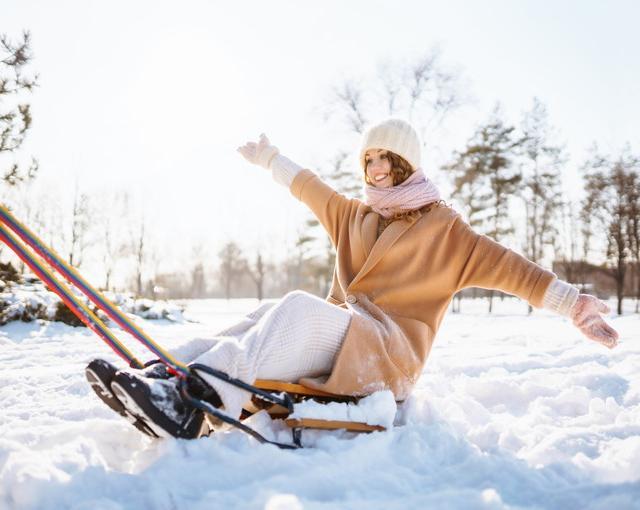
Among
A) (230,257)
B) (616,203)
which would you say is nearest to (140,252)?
(230,257)

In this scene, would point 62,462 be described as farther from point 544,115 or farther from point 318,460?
point 544,115

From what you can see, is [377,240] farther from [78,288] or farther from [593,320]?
[78,288]

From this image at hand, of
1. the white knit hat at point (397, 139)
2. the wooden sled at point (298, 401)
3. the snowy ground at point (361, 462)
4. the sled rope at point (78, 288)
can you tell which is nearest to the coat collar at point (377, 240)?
the white knit hat at point (397, 139)

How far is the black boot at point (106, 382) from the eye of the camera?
1.54 m

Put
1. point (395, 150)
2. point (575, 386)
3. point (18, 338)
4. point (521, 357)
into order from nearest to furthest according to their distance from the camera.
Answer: point (395, 150)
point (575, 386)
point (521, 357)
point (18, 338)

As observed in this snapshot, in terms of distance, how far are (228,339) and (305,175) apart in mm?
1457

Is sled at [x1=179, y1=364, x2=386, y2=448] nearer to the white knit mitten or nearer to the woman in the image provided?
the woman

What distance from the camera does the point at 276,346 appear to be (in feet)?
5.89

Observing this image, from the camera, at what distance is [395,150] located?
8.13ft

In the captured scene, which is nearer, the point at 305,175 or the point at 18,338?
the point at 305,175

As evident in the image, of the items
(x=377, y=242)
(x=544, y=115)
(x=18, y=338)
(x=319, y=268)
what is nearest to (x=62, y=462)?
(x=377, y=242)

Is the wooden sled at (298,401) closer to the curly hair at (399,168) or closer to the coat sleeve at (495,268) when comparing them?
the coat sleeve at (495,268)

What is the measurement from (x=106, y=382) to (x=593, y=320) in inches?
82.3

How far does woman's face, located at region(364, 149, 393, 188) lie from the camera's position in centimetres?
252
